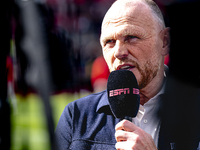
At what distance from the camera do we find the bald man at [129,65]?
50.6 inches

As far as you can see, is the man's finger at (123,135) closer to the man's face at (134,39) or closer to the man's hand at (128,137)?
the man's hand at (128,137)

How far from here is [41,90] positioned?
0.97ft

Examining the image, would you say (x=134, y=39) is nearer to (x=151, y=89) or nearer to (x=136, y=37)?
(x=136, y=37)

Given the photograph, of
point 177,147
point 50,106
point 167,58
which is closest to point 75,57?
point 167,58

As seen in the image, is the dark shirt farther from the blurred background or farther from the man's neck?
the man's neck

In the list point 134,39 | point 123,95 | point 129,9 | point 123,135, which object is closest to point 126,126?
point 123,135

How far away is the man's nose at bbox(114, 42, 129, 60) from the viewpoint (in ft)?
4.10

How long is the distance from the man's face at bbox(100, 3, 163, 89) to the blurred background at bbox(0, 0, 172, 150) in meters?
0.23

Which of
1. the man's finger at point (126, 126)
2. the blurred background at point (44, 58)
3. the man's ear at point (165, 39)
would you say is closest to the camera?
the blurred background at point (44, 58)

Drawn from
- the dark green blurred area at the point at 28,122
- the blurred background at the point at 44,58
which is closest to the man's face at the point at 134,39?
the blurred background at the point at 44,58

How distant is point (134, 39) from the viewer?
1319 mm

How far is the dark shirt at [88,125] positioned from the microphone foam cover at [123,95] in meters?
0.41

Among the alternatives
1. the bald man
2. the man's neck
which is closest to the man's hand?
the bald man

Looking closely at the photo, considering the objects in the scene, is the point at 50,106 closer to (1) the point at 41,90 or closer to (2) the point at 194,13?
(1) the point at 41,90
